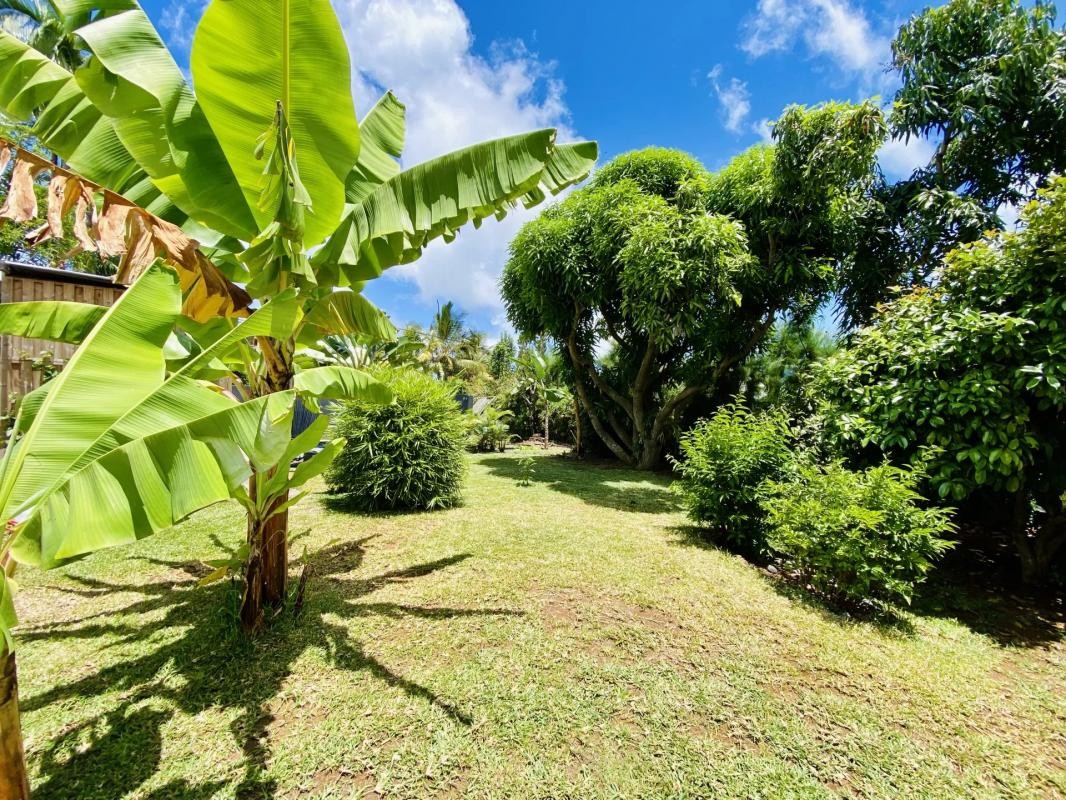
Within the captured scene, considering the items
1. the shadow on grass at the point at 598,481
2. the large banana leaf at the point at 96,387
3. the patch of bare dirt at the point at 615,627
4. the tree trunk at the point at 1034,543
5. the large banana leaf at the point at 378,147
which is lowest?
the patch of bare dirt at the point at 615,627

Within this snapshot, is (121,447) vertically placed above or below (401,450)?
above

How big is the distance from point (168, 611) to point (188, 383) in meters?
2.73

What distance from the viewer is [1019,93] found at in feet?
22.4

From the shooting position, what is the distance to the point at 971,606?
4.27m

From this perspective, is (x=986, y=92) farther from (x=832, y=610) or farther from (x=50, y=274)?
(x=50, y=274)

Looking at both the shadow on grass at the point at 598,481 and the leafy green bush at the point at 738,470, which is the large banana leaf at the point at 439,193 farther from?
the shadow on grass at the point at 598,481

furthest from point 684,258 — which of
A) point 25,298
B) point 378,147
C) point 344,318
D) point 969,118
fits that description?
point 25,298

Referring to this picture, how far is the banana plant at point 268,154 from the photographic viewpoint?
90.7 inches

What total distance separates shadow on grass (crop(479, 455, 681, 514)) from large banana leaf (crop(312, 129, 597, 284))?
19.0 feet

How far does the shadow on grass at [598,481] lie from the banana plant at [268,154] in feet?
19.0

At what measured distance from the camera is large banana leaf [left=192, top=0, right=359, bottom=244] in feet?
7.39

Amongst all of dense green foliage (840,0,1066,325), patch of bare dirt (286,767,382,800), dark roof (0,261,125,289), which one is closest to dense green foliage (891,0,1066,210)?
dense green foliage (840,0,1066,325)

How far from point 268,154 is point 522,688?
340 cm

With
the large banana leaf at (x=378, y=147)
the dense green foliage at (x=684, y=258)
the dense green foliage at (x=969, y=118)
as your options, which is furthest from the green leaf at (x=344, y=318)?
the dense green foliage at (x=969, y=118)
